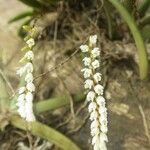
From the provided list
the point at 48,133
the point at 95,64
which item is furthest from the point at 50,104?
the point at 95,64

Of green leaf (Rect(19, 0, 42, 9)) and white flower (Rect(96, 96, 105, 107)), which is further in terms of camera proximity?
green leaf (Rect(19, 0, 42, 9))

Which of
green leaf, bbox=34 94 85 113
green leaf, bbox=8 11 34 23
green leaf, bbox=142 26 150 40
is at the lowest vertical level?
green leaf, bbox=34 94 85 113

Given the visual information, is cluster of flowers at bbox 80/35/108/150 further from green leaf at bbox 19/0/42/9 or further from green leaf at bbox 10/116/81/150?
green leaf at bbox 19/0/42/9

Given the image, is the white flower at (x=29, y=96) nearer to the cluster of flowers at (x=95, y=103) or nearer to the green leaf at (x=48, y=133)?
the cluster of flowers at (x=95, y=103)

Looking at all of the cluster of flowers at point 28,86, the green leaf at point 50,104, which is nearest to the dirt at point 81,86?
the green leaf at point 50,104

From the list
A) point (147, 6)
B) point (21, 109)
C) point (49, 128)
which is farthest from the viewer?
point (147, 6)

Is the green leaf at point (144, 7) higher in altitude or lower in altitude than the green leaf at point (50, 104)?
higher

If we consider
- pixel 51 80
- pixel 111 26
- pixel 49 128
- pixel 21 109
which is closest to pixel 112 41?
pixel 111 26

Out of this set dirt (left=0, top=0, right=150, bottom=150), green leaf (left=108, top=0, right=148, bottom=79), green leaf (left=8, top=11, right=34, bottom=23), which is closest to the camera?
green leaf (left=108, top=0, right=148, bottom=79)

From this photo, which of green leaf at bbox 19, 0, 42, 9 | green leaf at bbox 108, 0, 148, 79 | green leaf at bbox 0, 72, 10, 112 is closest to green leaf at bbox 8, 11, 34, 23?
green leaf at bbox 19, 0, 42, 9

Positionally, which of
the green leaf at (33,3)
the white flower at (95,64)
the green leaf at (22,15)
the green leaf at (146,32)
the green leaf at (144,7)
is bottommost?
the white flower at (95,64)

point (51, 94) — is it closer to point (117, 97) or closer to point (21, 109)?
point (117, 97)
